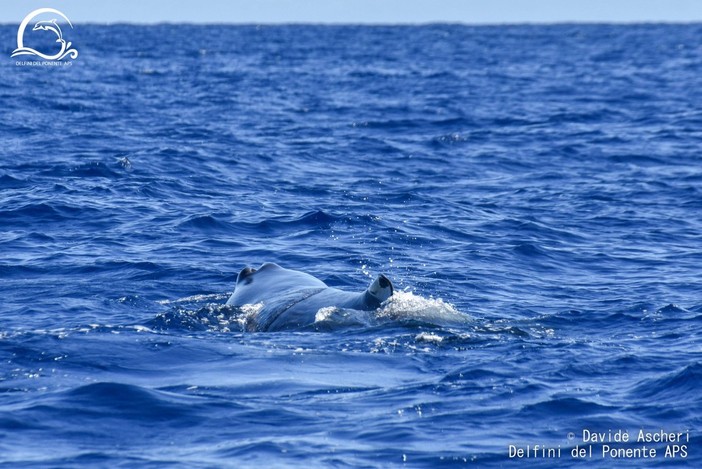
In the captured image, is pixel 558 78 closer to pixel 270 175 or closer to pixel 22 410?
pixel 270 175

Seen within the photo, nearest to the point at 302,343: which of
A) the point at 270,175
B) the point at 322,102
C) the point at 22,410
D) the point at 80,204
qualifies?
the point at 22,410

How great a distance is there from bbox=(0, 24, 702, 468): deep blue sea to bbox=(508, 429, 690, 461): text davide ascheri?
0.03 meters

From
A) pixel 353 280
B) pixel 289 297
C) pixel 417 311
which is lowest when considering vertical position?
pixel 417 311

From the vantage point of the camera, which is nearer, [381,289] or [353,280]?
[381,289]

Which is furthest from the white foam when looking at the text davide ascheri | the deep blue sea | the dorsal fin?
the text davide ascheri

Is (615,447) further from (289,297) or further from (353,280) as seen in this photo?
(353,280)

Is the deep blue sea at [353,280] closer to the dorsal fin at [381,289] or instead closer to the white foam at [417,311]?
the white foam at [417,311]

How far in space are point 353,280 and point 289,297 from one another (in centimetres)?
353

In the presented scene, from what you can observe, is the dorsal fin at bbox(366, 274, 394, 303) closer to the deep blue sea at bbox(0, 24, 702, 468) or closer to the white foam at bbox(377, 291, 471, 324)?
the white foam at bbox(377, 291, 471, 324)

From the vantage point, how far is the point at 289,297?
53.0 ft

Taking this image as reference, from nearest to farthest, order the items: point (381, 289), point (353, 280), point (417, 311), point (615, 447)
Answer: point (615, 447) → point (381, 289) → point (417, 311) → point (353, 280)

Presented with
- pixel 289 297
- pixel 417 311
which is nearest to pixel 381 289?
pixel 417 311

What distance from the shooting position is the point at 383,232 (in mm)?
23266

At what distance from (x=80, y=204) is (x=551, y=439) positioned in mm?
15446
